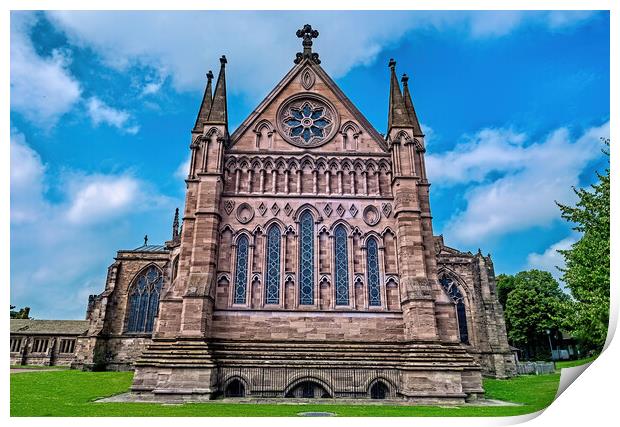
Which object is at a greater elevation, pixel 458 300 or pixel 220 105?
pixel 220 105

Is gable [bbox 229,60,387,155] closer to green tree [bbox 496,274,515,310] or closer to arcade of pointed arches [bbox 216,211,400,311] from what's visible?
arcade of pointed arches [bbox 216,211,400,311]

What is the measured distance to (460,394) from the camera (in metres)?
18.3

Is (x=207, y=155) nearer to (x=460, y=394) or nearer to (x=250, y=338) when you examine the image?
(x=250, y=338)

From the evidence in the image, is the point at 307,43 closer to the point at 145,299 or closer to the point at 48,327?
the point at 145,299

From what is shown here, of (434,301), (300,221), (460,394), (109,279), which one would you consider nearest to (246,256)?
(300,221)

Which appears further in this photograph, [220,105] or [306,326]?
[220,105]

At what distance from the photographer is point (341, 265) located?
2264 cm

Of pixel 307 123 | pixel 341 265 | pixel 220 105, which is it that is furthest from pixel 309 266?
pixel 220 105

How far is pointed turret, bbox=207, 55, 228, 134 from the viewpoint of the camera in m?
24.2

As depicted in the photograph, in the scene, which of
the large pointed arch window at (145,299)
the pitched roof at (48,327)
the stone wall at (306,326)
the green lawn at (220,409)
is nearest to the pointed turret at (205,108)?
the stone wall at (306,326)

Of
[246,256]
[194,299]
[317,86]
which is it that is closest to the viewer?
[194,299]

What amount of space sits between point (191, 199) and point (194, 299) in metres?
6.13

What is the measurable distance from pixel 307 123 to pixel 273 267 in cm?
898

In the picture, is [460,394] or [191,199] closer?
[460,394]
